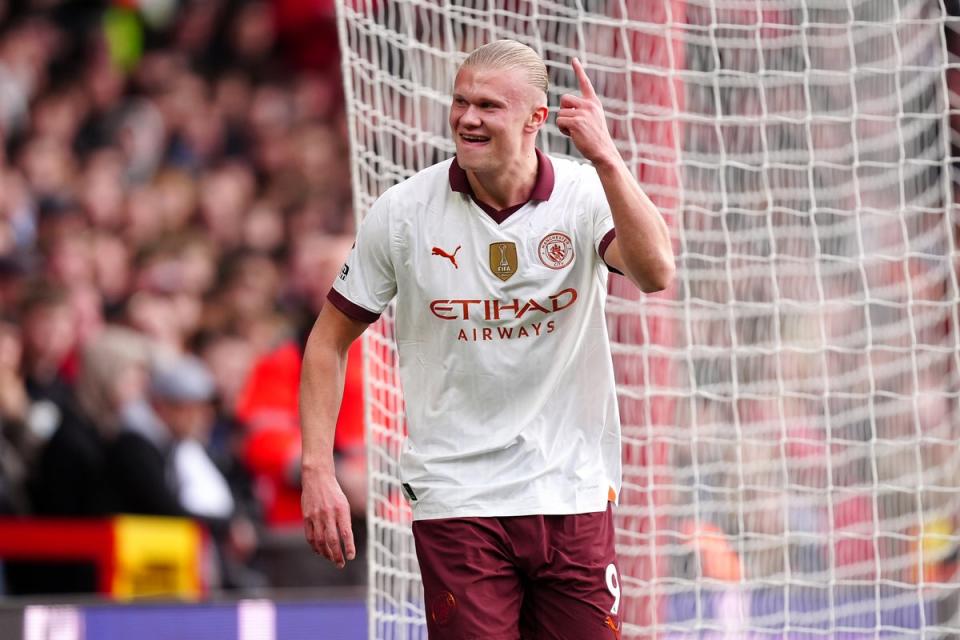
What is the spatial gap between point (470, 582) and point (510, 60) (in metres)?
1.29

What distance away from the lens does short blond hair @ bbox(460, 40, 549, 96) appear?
402 centimetres

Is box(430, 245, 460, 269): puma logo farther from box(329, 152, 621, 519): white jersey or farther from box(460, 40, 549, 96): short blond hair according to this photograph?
box(460, 40, 549, 96): short blond hair

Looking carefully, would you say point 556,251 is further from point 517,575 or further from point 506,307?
point 517,575

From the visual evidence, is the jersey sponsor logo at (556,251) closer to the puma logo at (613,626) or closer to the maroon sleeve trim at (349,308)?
the maroon sleeve trim at (349,308)

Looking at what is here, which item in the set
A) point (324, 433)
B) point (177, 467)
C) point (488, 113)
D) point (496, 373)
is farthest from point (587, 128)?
point (177, 467)

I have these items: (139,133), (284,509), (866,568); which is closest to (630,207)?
(866,568)

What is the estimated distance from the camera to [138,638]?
5.85 metres

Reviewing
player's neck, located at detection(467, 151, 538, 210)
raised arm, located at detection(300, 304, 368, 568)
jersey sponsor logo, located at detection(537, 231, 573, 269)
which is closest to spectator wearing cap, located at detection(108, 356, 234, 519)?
raised arm, located at detection(300, 304, 368, 568)

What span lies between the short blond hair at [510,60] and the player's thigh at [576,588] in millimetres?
1101

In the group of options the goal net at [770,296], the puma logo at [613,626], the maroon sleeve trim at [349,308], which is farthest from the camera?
the goal net at [770,296]

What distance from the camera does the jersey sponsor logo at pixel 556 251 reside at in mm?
4086

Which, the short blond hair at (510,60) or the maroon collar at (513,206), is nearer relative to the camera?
the short blond hair at (510,60)

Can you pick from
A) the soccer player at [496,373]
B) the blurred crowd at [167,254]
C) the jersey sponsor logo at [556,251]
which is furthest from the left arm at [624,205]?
the blurred crowd at [167,254]

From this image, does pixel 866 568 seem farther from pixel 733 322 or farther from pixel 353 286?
pixel 353 286
